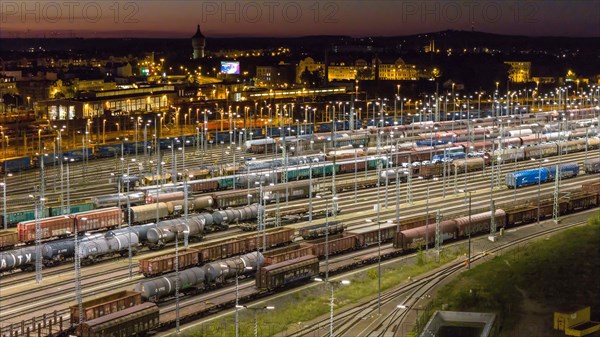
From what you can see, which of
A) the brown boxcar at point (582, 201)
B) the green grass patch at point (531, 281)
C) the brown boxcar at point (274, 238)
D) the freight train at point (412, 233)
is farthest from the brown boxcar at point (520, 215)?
the brown boxcar at point (274, 238)

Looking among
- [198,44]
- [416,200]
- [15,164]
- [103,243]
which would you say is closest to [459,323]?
[103,243]

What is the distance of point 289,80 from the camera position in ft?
449

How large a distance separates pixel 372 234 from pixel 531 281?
8.24 meters

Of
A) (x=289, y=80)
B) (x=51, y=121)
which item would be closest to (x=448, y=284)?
(x=51, y=121)

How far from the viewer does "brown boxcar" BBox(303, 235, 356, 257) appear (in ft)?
117

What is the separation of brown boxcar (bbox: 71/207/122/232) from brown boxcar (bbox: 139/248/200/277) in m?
7.17

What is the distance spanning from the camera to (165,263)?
108ft

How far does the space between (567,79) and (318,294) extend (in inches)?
5256

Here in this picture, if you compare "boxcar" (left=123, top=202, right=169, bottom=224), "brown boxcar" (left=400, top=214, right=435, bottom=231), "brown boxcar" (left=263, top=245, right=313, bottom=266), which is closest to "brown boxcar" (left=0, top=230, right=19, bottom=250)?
"boxcar" (left=123, top=202, right=169, bottom=224)

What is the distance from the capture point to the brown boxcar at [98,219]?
1564 inches

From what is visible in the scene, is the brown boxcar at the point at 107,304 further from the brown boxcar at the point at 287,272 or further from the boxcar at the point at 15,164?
the boxcar at the point at 15,164

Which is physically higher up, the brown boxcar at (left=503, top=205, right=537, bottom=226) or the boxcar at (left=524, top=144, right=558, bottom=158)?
the boxcar at (left=524, top=144, right=558, bottom=158)

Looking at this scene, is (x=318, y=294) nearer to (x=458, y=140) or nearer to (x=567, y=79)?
(x=458, y=140)

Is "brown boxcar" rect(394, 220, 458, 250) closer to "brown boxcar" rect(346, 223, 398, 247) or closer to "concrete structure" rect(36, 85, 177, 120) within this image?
"brown boxcar" rect(346, 223, 398, 247)
